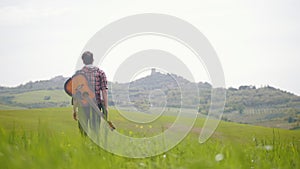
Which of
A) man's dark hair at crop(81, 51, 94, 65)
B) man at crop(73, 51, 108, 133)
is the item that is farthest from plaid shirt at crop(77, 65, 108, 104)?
man's dark hair at crop(81, 51, 94, 65)

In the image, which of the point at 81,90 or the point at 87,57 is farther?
the point at 87,57

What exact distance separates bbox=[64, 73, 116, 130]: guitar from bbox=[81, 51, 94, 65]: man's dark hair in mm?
461

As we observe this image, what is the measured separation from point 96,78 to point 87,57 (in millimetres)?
538

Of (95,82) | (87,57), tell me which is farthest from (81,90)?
(87,57)

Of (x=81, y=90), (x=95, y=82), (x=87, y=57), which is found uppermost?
→ (x=87, y=57)

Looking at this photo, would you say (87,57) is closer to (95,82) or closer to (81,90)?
(95,82)

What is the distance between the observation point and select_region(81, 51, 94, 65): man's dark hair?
970 cm

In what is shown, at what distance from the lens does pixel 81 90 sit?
31.4 feet

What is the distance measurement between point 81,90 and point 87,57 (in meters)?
0.80

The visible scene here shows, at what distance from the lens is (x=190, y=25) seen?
939cm

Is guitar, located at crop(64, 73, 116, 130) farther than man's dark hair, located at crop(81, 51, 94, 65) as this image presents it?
No

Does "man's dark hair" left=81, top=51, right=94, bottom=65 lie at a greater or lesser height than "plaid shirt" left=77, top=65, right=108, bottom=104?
greater

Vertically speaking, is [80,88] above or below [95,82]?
below

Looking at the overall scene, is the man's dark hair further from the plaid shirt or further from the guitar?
the guitar
